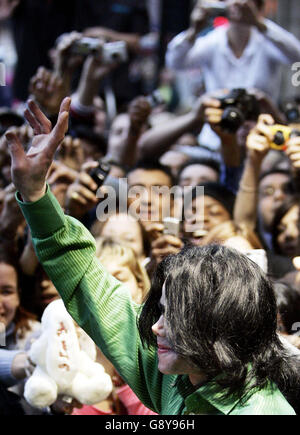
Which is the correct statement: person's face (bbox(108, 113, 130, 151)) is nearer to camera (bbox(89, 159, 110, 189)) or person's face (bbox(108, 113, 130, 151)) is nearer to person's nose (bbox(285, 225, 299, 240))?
person's nose (bbox(285, 225, 299, 240))

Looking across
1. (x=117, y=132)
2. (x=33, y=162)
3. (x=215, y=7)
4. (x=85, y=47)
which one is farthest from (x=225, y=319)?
(x=117, y=132)

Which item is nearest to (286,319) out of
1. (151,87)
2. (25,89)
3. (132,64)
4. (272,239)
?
(272,239)

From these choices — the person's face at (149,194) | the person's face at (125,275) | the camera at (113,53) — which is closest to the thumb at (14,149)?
the person's face at (125,275)

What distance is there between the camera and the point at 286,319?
1.92m

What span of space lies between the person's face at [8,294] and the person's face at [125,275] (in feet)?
1.06

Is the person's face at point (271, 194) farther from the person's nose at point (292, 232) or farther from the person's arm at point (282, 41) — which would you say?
the person's arm at point (282, 41)

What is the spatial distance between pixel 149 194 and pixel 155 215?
17 cm

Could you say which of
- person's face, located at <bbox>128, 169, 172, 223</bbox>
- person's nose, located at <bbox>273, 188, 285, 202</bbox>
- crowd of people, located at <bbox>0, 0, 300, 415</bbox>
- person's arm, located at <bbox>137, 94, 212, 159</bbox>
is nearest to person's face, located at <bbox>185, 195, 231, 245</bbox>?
crowd of people, located at <bbox>0, 0, 300, 415</bbox>

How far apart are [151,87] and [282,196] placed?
254 cm

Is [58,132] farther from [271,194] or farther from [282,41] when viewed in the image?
[282,41]

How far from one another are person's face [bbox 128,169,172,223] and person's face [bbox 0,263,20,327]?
0.59m

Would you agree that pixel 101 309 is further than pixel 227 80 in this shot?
No
